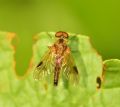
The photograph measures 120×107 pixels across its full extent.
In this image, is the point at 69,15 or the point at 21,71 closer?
the point at 21,71

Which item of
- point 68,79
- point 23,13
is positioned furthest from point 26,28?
point 68,79

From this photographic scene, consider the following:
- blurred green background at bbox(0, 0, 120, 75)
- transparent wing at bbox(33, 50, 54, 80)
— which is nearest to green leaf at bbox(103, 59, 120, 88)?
transparent wing at bbox(33, 50, 54, 80)

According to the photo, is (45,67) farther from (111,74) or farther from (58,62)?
(111,74)

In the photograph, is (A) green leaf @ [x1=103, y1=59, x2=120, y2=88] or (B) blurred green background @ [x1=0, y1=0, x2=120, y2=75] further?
(B) blurred green background @ [x1=0, y1=0, x2=120, y2=75]

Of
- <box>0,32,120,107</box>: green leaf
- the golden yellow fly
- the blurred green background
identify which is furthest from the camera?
the blurred green background

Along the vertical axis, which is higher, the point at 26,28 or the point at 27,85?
the point at 26,28

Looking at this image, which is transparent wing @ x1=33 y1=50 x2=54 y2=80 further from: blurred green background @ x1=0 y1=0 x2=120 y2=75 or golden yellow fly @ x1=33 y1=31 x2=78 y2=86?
blurred green background @ x1=0 y1=0 x2=120 y2=75

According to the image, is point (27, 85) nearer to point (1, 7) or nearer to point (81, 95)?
point (81, 95)
